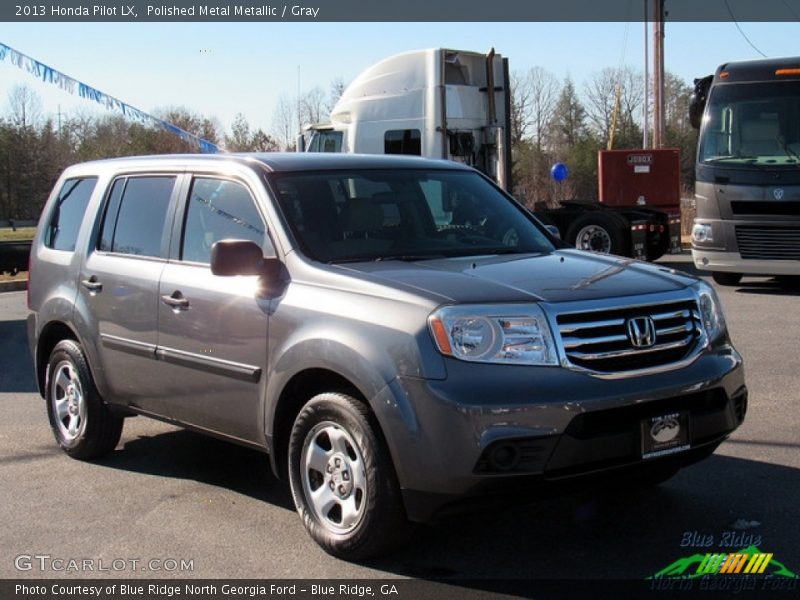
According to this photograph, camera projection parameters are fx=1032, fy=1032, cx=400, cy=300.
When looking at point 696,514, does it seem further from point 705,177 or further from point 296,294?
point 705,177

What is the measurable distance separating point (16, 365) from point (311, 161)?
6165mm

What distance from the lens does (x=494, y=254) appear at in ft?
17.4

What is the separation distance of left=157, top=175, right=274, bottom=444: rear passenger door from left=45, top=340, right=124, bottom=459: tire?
938mm

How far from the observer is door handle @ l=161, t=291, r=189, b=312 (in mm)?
5363

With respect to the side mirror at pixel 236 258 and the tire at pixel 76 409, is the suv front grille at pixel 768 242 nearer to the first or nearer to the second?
the tire at pixel 76 409

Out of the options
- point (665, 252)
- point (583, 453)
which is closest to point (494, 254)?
point (583, 453)

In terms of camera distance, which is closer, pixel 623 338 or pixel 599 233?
pixel 623 338

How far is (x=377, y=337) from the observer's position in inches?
169

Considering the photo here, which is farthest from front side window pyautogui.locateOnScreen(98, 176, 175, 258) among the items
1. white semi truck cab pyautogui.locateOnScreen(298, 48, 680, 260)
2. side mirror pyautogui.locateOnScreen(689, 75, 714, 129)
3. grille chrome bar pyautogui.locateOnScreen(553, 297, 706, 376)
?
white semi truck cab pyautogui.locateOnScreen(298, 48, 680, 260)

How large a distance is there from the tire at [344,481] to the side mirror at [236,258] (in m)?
0.74

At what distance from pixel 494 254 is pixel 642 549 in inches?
64.6

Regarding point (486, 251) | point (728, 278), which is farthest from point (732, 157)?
point (486, 251)

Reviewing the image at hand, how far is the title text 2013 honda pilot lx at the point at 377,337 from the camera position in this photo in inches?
161

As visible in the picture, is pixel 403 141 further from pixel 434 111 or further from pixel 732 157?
pixel 732 157
